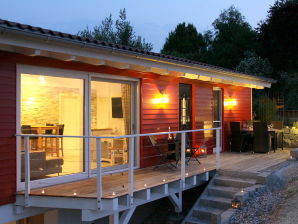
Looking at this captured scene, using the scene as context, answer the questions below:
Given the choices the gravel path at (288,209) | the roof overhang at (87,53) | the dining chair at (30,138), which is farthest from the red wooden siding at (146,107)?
the gravel path at (288,209)

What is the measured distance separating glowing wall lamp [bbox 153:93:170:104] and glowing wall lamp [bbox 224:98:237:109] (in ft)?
10.6

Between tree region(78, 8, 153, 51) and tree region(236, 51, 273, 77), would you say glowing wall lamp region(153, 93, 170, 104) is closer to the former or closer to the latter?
tree region(236, 51, 273, 77)

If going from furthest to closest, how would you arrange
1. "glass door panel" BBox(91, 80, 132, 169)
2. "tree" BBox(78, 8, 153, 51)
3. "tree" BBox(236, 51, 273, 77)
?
"tree" BBox(78, 8, 153, 51), "tree" BBox(236, 51, 273, 77), "glass door panel" BBox(91, 80, 132, 169)

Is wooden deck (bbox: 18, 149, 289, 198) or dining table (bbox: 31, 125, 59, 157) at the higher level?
dining table (bbox: 31, 125, 59, 157)

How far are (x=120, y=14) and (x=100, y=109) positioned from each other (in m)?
20.1

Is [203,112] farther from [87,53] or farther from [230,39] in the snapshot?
[230,39]

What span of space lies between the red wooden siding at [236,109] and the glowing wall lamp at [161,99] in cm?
318

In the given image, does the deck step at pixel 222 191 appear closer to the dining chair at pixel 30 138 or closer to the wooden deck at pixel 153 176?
the wooden deck at pixel 153 176

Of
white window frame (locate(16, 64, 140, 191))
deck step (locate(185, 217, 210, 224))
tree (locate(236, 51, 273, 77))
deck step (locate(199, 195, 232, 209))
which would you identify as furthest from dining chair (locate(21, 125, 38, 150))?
tree (locate(236, 51, 273, 77))

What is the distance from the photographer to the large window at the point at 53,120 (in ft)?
20.1

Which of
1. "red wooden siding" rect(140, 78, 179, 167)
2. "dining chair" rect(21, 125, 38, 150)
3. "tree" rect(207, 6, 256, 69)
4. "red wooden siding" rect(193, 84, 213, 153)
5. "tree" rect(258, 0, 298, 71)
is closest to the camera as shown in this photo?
"dining chair" rect(21, 125, 38, 150)

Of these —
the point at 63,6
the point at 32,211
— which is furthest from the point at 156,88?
the point at 63,6

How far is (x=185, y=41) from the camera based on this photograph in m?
A: 35.1

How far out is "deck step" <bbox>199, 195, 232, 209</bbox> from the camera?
6.90 metres
